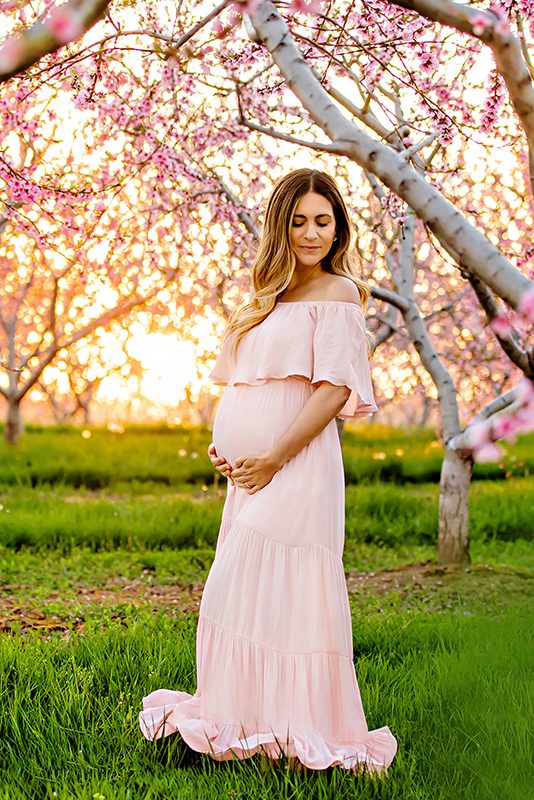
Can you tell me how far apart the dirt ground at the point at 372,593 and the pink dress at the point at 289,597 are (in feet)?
6.49

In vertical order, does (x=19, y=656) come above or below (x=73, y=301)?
below

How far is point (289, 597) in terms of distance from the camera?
2.50 m

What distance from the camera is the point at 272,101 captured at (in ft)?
18.7

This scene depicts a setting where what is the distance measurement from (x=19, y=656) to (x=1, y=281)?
437 inches

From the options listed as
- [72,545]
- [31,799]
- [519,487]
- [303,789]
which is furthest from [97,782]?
[519,487]

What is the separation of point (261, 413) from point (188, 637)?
5.28 ft

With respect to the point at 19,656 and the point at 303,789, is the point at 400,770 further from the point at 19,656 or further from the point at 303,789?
the point at 19,656

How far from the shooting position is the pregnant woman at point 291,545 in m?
2.48

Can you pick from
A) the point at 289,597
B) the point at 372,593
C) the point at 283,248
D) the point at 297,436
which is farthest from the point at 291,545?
the point at 372,593

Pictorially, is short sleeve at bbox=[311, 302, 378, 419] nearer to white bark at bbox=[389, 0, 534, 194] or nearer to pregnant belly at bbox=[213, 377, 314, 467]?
pregnant belly at bbox=[213, 377, 314, 467]

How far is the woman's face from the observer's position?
8.61ft

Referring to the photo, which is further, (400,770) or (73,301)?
(73,301)

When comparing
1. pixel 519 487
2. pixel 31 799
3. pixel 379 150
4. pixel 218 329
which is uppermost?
pixel 218 329

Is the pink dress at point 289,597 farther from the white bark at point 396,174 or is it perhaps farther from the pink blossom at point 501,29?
the pink blossom at point 501,29
